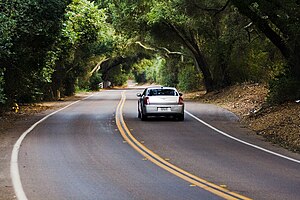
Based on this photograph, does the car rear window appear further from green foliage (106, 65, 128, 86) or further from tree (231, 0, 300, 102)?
green foliage (106, 65, 128, 86)

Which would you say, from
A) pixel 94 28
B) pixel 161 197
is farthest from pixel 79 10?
pixel 161 197

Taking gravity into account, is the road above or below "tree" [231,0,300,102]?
below

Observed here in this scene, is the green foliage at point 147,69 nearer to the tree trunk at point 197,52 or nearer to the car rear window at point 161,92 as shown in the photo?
the tree trunk at point 197,52

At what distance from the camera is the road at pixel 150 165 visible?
8602 mm

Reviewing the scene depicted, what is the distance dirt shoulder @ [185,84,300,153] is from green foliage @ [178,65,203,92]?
68.0ft

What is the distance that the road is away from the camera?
860cm

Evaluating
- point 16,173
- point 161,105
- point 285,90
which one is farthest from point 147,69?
point 16,173

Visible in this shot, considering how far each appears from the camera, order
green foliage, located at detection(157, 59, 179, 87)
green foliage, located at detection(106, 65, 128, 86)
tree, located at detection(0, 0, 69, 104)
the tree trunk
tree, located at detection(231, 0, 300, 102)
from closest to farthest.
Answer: tree, located at detection(231, 0, 300, 102), tree, located at detection(0, 0, 69, 104), the tree trunk, green foliage, located at detection(157, 59, 179, 87), green foliage, located at detection(106, 65, 128, 86)

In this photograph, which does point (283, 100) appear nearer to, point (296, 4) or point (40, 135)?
point (296, 4)

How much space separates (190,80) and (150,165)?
1776 inches

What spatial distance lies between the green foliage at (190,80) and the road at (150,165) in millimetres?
36194

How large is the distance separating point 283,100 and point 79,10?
15.2m

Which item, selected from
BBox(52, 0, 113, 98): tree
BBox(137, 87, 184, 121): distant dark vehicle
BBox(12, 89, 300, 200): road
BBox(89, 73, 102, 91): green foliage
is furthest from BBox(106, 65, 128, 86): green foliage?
BBox(12, 89, 300, 200): road

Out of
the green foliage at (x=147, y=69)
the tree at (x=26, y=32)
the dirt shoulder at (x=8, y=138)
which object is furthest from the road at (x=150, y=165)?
the green foliage at (x=147, y=69)
